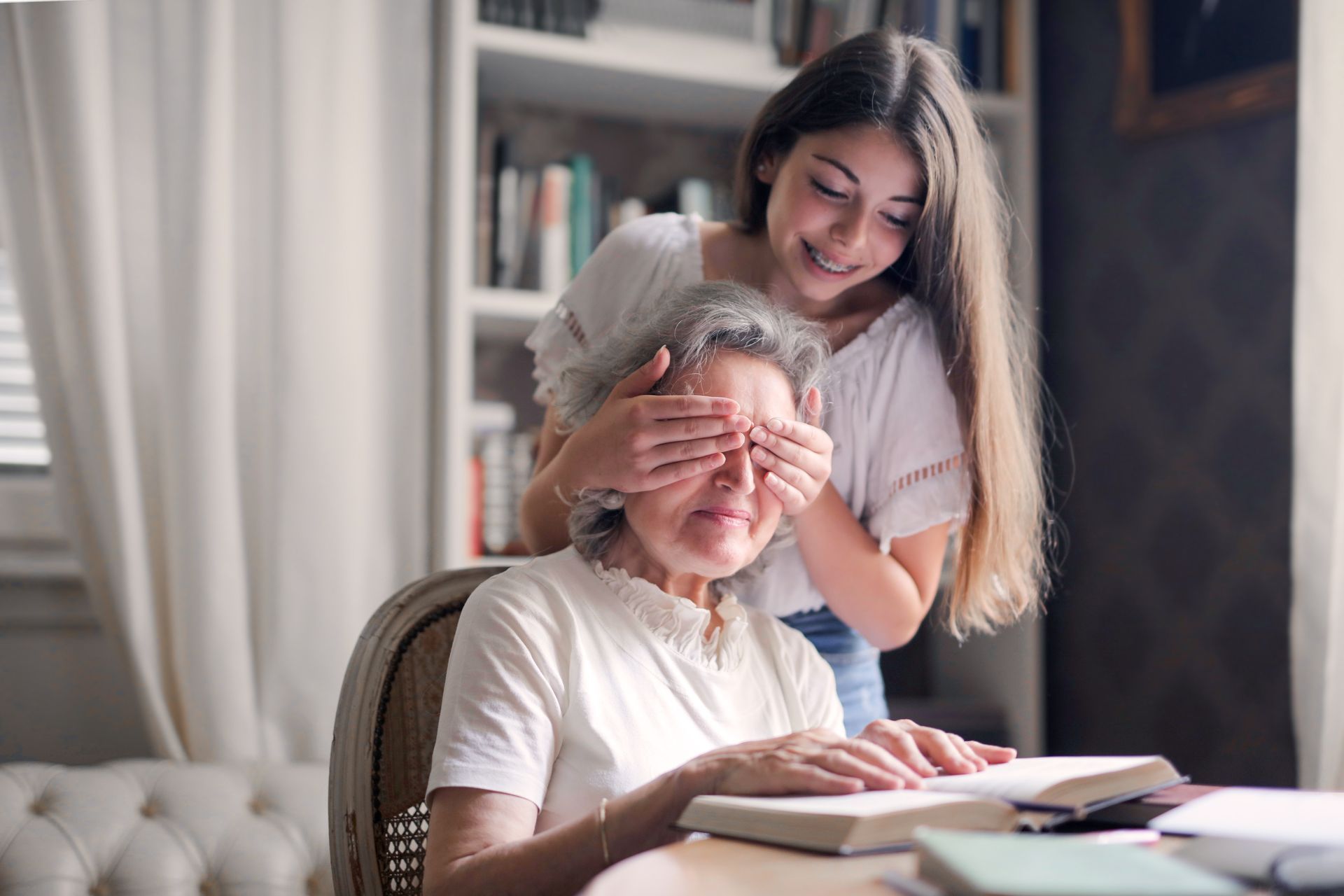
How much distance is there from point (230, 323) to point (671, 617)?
1.32 metres

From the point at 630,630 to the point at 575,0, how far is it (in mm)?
1660

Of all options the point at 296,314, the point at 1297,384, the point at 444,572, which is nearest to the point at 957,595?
the point at 444,572

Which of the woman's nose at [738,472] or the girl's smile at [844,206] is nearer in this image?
the woman's nose at [738,472]

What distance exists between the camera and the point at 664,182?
2697 millimetres

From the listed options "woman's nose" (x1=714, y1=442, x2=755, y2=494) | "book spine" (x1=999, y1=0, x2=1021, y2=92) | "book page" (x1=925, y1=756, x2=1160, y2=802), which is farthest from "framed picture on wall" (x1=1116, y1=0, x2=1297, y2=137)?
"book page" (x1=925, y1=756, x2=1160, y2=802)

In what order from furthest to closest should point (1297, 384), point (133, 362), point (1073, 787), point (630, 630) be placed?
point (133, 362) < point (1297, 384) < point (630, 630) < point (1073, 787)

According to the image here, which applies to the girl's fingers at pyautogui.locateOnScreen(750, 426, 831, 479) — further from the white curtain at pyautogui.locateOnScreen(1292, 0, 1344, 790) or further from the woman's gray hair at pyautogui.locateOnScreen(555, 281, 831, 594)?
the white curtain at pyautogui.locateOnScreen(1292, 0, 1344, 790)

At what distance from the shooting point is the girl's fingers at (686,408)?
1044 mm

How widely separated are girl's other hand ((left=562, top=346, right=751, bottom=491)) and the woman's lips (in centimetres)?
5

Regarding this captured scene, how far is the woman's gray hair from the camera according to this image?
1.15m

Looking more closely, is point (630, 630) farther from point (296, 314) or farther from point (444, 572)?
point (296, 314)

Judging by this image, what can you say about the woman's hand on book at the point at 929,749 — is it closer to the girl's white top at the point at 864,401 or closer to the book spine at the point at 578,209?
the girl's white top at the point at 864,401

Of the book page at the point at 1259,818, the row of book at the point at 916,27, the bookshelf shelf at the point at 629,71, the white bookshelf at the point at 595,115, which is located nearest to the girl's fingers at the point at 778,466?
the book page at the point at 1259,818

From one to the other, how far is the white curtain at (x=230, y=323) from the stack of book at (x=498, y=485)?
4.6 inches
